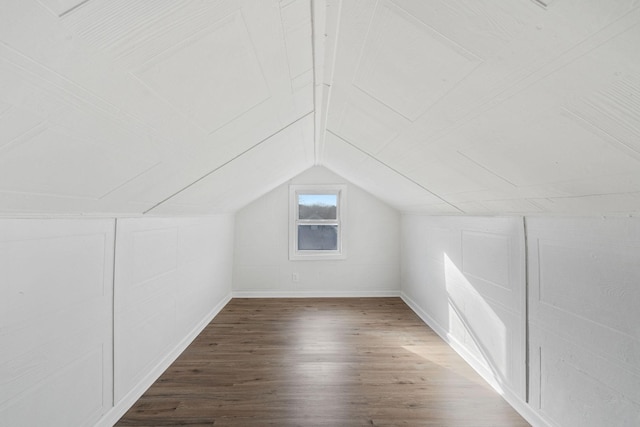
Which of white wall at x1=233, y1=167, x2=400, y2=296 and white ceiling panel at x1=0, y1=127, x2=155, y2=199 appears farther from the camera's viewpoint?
white wall at x1=233, y1=167, x2=400, y2=296

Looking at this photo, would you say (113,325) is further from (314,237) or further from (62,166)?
(314,237)

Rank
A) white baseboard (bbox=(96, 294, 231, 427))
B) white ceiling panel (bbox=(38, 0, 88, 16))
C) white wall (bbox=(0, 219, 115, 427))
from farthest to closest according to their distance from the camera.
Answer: white baseboard (bbox=(96, 294, 231, 427)) → white wall (bbox=(0, 219, 115, 427)) → white ceiling panel (bbox=(38, 0, 88, 16))

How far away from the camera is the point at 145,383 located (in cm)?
199

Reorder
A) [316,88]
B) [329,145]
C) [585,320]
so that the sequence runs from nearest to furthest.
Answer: [585,320], [316,88], [329,145]

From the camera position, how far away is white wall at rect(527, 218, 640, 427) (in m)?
1.23

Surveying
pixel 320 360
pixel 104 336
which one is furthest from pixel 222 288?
pixel 104 336

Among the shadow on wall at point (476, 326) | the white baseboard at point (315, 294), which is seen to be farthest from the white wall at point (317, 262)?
the shadow on wall at point (476, 326)

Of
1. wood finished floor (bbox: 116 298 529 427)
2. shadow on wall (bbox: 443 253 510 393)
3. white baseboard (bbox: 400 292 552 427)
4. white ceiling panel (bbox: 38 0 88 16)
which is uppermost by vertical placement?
white ceiling panel (bbox: 38 0 88 16)

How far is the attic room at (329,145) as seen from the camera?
0.67m

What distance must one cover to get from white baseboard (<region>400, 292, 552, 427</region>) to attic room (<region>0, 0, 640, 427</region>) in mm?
15

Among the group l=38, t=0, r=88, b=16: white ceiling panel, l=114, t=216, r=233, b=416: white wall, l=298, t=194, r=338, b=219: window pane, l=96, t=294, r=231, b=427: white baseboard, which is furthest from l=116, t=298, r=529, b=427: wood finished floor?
l=38, t=0, r=88, b=16: white ceiling panel

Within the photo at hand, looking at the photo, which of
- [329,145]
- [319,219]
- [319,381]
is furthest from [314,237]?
[319,381]

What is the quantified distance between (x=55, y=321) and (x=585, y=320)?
8.40ft

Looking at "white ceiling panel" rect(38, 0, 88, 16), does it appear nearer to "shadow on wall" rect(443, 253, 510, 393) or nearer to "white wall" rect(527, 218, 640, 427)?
"white wall" rect(527, 218, 640, 427)
